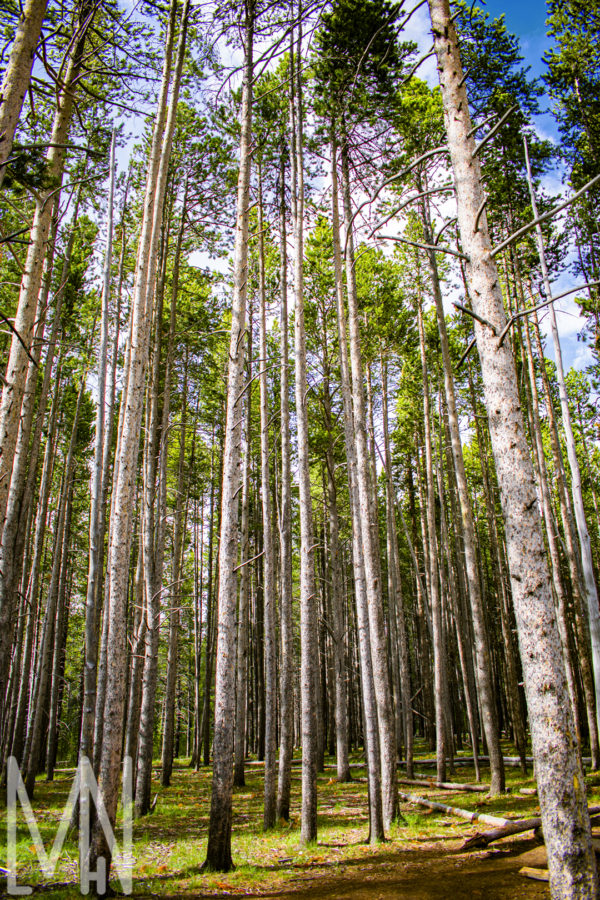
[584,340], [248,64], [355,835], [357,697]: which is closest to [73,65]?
[248,64]

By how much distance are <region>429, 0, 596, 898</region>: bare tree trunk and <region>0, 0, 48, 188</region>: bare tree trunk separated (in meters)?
3.62

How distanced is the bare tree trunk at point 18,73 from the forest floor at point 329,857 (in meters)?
7.06

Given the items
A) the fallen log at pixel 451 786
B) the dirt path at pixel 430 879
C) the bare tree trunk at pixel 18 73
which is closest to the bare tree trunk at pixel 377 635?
the dirt path at pixel 430 879

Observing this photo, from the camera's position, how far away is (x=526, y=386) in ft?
49.2

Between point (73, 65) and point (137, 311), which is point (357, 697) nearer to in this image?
point (137, 311)

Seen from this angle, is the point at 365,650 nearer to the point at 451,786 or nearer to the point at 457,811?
the point at 457,811

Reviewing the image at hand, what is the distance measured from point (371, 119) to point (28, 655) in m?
14.3

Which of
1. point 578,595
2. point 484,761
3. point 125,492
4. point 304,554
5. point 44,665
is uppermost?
point 125,492

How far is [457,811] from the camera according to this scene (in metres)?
8.38

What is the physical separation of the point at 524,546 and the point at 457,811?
764cm

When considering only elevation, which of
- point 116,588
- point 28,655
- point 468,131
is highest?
point 468,131

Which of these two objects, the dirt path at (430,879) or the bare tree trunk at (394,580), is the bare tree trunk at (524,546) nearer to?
the dirt path at (430,879)

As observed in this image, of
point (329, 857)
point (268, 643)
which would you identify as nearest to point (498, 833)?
point (329, 857)

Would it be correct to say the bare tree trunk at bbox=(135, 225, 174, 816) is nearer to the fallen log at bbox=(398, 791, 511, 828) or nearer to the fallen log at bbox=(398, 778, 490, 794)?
the fallen log at bbox=(398, 791, 511, 828)
